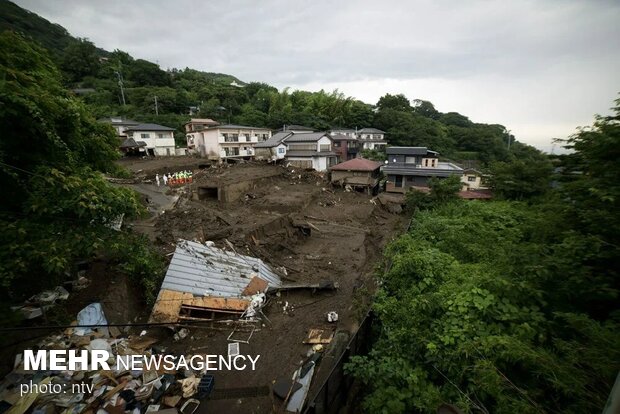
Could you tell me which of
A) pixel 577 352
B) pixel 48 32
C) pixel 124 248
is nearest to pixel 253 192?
pixel 124 248

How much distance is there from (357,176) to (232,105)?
36.3m

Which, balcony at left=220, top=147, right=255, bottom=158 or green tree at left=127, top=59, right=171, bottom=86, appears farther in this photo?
green tree at left=127, top=59, right=171, bottom=86

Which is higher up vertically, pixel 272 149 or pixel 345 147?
pixel 345 147

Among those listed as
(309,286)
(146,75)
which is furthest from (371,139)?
(146,75)

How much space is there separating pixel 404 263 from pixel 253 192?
67.6 feet

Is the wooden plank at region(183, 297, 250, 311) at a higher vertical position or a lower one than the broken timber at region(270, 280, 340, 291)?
higher

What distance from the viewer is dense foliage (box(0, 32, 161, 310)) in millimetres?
5672

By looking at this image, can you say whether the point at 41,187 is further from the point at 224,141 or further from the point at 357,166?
the point at 224,141

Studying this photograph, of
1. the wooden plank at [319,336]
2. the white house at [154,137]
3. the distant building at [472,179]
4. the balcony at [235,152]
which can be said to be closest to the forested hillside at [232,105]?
the white house at [154,137]

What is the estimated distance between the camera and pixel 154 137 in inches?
1464

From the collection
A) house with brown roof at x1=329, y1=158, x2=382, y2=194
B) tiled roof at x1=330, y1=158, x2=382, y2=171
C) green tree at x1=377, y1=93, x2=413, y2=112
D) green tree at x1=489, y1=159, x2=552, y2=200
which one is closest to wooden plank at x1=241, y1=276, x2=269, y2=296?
green tree at x1=489, y1=159, x2=552, y2=200

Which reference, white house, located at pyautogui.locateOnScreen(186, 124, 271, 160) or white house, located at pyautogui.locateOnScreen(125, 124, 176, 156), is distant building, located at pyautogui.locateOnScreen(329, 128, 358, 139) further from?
white house, located at pyautogui.locateOnScreen(125, 124, 176, 156)

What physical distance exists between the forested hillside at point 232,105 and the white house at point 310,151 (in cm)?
1522

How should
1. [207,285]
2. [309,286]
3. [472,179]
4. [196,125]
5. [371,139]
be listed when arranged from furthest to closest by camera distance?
[371,139] < [196,125] < [472,179] < [309,286] < [207,285]
